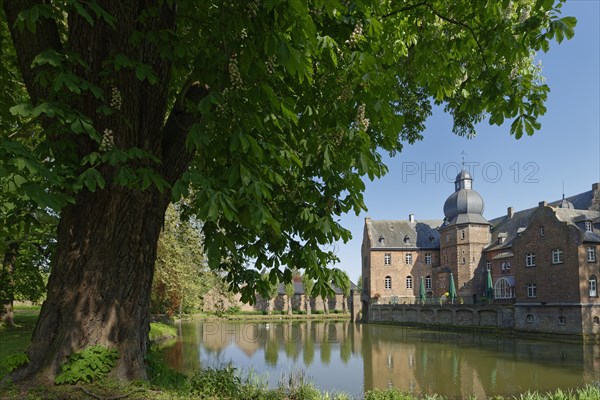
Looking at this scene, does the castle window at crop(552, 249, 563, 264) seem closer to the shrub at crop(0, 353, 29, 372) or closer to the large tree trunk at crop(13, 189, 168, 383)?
the large tree trunk at crop(13, 189, 168, 383)

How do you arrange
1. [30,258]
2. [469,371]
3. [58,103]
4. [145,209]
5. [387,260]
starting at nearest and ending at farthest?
[58,103], [145,209], [469,371], [30,258], [387,260]

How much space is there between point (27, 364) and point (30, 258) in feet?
58.9

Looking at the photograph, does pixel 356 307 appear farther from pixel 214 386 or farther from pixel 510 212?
pixel 214 386

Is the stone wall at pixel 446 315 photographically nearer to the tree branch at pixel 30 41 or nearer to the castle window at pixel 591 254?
the castle window at pixel 591 254

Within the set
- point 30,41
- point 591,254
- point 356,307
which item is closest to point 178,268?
point 30,41

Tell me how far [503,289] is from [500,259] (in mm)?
3830

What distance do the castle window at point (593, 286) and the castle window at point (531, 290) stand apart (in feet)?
14.6

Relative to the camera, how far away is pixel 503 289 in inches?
1683

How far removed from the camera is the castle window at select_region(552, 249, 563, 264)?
3347 cm

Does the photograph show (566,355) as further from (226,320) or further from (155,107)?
(226,320)

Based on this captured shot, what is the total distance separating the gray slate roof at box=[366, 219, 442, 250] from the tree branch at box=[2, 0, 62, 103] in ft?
181

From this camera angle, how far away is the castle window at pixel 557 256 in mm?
33469

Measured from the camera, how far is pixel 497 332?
3566 centimetres

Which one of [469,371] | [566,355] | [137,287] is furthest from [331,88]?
[566,355]
